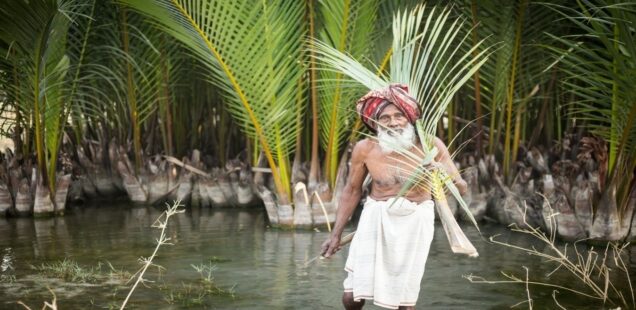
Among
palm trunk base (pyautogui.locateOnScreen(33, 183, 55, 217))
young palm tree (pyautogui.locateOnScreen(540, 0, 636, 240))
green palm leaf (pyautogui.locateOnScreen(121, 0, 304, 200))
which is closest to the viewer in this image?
young palm tree (pyautogui.locateOnScreen(540, 0, 636, 240))

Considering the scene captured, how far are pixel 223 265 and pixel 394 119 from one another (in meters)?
3.07

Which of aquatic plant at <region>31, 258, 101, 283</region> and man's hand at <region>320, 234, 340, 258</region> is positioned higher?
man's hand at <region>320, 234, 340, 258</region>

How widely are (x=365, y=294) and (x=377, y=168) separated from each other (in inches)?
22.6

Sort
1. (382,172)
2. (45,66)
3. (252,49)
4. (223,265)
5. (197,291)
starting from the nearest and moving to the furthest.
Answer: (382,172) → (197,291) → (223,265) → (252,49) → (45,66)

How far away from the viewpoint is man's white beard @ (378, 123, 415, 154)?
4.47 metres

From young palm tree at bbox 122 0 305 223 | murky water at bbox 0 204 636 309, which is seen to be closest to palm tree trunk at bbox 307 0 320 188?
young palm tree at bbox 122 0 305 223

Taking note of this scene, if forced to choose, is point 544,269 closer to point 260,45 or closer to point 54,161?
point 260,45

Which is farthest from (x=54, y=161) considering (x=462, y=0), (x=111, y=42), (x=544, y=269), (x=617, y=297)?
(x=617, y=297)

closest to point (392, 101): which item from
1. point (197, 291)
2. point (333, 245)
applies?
point (333, 245)

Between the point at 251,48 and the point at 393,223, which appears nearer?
the point at 393,223

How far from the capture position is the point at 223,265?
23.7 ft

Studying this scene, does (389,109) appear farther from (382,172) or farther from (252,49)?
(252,49)

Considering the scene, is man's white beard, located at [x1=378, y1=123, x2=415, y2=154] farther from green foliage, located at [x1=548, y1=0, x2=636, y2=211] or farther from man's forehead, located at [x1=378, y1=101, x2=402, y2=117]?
green foliage, located at [x1=548, y1=0, x2=636, y2=211]

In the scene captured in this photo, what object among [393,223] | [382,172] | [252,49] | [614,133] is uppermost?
[252,49]
